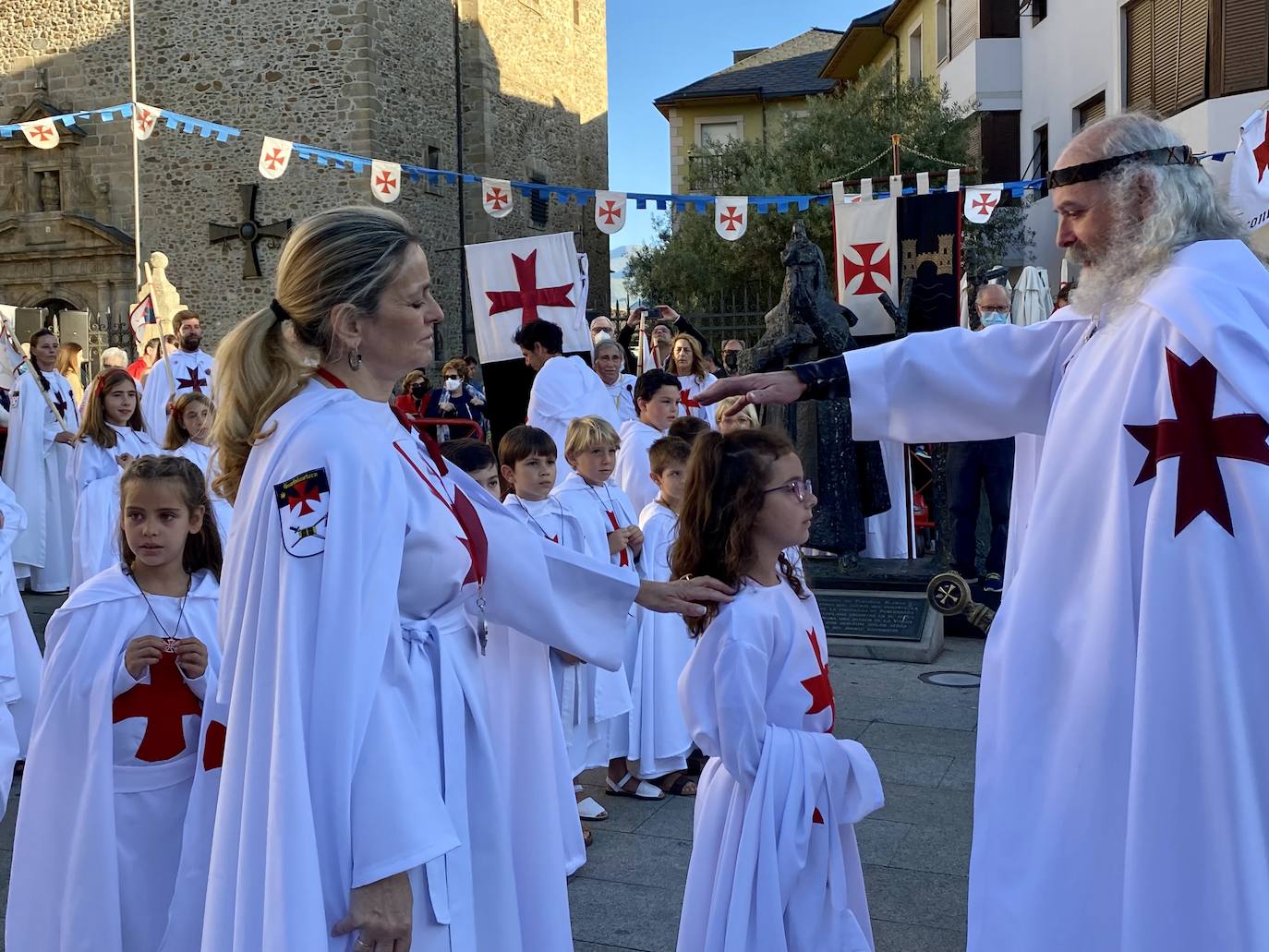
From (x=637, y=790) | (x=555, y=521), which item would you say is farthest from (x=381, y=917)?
(x=637, y=790)

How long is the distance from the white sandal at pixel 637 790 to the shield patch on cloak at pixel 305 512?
3470 millimetres

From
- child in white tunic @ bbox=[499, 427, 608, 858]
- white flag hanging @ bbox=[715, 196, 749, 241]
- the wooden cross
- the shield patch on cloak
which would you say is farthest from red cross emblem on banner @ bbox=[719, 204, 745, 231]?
the wooden cross

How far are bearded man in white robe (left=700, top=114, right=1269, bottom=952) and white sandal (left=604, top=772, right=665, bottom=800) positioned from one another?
2.83 meters

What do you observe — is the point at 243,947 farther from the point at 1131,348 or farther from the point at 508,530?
the point at 1131,348

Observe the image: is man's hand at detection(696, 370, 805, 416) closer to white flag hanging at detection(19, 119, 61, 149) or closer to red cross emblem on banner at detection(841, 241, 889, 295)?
red cross emblem on banner at detection(841, 241, 889, 295)

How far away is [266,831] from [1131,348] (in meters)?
1.81

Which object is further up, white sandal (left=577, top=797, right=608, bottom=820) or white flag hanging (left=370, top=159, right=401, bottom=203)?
white flag hanging (left=370, top=159, right=401, bottom=203)

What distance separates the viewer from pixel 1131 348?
2.39m

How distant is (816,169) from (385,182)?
44.6 ft

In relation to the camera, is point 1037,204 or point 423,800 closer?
point 423,800

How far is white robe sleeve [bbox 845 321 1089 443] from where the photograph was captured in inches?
112

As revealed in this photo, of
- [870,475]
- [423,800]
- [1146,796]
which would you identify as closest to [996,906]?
[1146,796]

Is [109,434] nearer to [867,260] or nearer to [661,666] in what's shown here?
[661,666]

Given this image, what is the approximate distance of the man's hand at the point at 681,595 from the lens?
2695mm
